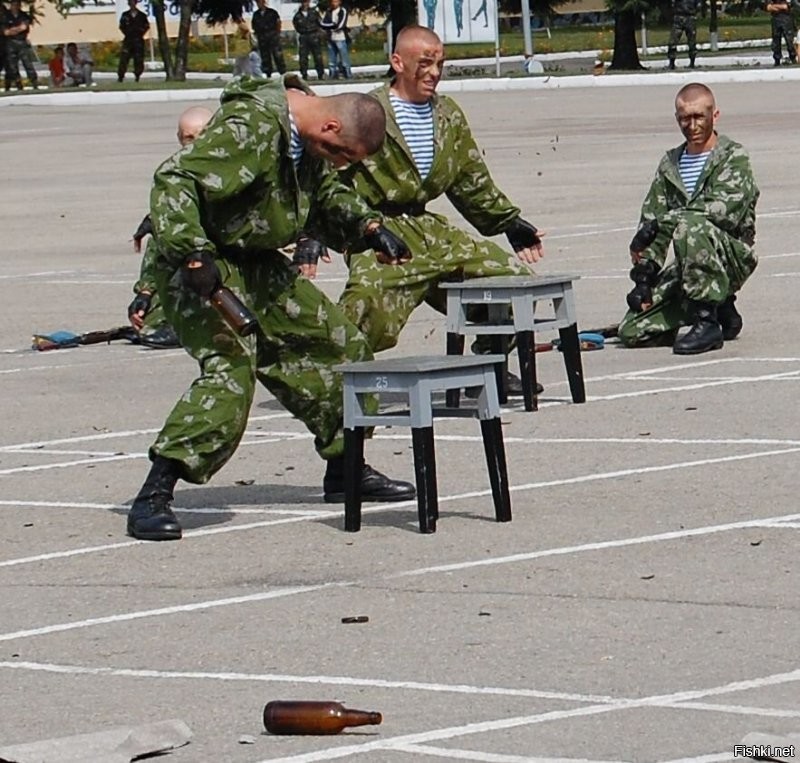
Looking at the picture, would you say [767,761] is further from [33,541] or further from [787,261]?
[787,261]

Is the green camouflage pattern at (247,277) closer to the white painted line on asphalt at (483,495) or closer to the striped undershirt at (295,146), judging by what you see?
the striped undershirt at (295,146)

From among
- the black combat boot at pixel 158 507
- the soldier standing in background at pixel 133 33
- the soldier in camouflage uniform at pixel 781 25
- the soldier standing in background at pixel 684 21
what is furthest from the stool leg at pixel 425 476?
the soldier standing in background at pixel 133 33

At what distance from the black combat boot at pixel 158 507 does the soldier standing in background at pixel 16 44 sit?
137ft

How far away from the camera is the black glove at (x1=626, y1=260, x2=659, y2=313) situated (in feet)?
42.8

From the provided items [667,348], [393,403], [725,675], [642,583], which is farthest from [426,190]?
[725,675]

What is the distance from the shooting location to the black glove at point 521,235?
37.5 feet

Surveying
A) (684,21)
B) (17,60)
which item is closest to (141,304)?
(684,21)

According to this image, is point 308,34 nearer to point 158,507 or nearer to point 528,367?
point 528,367

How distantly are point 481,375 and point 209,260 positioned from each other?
107 cm

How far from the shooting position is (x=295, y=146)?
27.7 ft

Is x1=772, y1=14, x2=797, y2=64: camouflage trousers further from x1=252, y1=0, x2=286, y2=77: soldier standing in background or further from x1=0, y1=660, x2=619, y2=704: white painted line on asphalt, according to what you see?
x1=0, y1=660, x2=619, y2=704: white painted line on asphalt

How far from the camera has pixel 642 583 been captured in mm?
7570

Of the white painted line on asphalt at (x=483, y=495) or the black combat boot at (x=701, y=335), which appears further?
the black combat boot at (x=701, y=335)

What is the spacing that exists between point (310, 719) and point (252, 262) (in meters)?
2.99
